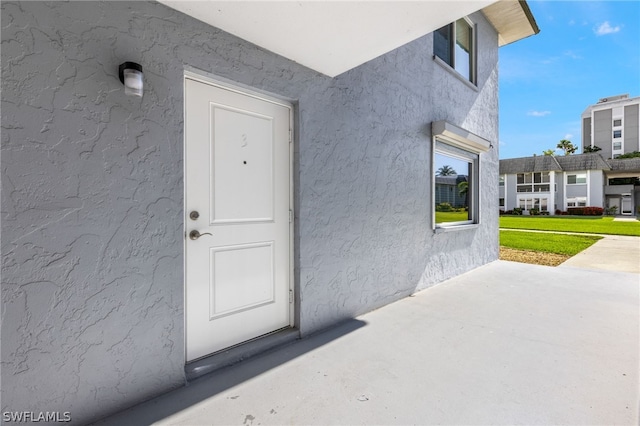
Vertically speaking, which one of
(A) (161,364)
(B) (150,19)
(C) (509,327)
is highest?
(B) (150,19)

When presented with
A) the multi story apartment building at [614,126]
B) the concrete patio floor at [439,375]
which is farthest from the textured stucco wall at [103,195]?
the multi story apartment building at [614,126]

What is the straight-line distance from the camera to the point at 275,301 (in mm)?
3125

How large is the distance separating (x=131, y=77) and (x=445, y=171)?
563 cm

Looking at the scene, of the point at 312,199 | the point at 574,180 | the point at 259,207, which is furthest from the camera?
the point at 574,180

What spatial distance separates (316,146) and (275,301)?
6.02 feet

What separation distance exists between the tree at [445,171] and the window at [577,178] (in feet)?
131

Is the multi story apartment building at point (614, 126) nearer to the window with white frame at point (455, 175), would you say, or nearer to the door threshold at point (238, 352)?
the window with white frame at point (455, 175)

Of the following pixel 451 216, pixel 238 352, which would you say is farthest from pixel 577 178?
pixel 238 352

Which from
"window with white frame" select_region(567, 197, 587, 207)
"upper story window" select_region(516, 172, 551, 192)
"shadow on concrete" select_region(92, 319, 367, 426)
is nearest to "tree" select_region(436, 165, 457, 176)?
"shadow on concrete" select_region(92, 319, 367, 426)

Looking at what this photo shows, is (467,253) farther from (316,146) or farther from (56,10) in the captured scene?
(56,10)

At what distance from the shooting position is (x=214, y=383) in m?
2.36

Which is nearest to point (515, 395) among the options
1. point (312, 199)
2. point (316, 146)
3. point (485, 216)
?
point (312, 199)

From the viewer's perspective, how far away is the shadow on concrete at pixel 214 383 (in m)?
1.97

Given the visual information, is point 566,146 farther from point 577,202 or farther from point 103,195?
point 103,195
